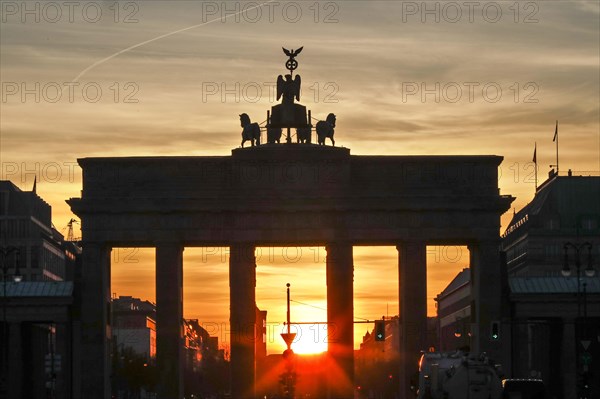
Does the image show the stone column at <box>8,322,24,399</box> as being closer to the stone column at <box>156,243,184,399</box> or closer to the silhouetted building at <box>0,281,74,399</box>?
the silhouetted building at <box>0,281,74,399</box>

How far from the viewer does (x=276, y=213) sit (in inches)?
5881

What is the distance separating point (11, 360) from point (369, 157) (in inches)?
1299

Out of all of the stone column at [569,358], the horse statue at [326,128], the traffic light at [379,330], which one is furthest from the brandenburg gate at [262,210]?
the stone column at [569,358]

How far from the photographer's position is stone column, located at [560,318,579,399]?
500ft

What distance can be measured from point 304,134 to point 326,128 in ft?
6.27

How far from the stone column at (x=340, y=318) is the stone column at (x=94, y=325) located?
1702 centimetres

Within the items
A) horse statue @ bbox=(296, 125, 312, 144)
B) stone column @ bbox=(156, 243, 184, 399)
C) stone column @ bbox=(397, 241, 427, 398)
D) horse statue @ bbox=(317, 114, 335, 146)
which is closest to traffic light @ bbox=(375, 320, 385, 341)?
stone column @ bbox=(397, 241, 427, 398)

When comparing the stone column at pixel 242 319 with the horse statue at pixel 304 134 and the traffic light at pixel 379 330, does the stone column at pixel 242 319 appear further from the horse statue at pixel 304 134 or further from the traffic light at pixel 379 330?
the traffic light at pixel 379 330

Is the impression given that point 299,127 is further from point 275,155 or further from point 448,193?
point 448,193

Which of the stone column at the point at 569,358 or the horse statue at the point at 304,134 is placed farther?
the stone column at the point at 569,358

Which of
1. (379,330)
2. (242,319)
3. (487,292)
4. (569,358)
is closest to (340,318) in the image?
(379,330)

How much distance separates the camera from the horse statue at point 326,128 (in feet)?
486

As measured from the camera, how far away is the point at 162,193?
14862 cm

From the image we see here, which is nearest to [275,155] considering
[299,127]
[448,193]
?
[299,127]
